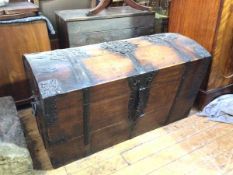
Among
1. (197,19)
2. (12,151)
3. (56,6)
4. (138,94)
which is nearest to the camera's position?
(12,151)

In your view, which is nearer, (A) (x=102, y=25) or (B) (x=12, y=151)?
(B) (x=12, y=151)

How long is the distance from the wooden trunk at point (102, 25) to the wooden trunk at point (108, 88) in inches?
15.7

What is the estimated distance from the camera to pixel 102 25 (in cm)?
191

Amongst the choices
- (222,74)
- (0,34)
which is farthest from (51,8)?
(222,74)

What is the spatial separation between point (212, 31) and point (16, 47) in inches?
58.6

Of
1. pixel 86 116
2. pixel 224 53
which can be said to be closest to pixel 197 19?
pixel 224 53

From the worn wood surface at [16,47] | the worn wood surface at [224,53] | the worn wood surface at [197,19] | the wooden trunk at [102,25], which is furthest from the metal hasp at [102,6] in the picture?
the worn wood surface at [224,53]

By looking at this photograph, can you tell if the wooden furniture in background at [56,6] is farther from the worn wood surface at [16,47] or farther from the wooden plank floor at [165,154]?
the wooden plank floor at [165,154]

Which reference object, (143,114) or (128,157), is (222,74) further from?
(128,157)

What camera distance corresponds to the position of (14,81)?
1770 mm

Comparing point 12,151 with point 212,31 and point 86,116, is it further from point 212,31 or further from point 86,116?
point 212,31

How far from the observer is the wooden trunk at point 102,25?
1.81m

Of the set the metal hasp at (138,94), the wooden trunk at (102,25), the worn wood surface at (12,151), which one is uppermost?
the wooden trunk at (102,25)

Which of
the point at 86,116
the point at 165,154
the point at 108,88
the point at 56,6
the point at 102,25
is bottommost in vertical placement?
the point at 165,154
